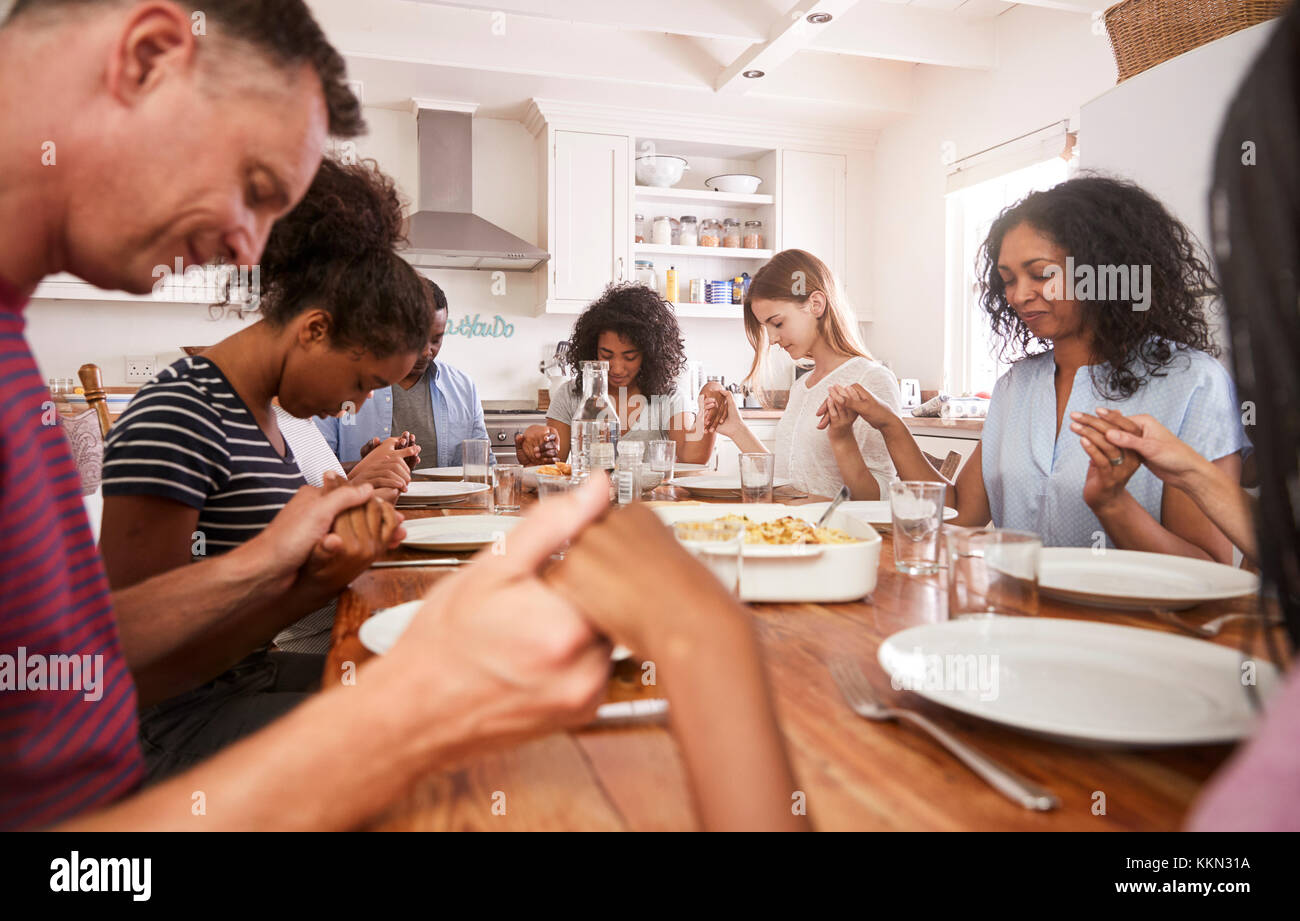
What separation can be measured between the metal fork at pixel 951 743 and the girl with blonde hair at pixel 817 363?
1923 mm

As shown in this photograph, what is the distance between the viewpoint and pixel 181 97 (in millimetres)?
659

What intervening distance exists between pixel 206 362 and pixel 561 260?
375 cm

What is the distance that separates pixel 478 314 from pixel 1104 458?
438 cm

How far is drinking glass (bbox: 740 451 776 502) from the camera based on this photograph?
5.46ft

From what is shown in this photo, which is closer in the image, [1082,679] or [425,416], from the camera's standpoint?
[1082,679]

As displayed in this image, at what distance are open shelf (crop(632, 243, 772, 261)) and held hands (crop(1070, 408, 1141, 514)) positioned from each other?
3967 mm

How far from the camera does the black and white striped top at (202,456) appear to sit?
1.09 m

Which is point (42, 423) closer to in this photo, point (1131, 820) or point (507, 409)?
point (1131, 820)

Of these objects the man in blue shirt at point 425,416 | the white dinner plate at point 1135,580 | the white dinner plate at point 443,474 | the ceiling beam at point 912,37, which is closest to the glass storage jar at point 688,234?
the ceiling beam at point 912,37

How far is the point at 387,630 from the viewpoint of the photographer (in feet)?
2.54

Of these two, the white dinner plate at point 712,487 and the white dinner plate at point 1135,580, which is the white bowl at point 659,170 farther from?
the white dinner plate at point 1135,580

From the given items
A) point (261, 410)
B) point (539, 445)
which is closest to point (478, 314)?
point (539, 445)

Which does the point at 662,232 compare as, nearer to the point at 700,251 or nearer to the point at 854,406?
the point at 700,251

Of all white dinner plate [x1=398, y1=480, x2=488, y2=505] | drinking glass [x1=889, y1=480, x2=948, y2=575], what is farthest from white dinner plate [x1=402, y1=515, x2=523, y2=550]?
drinking glass [x1=889, y1=480, x2=948, y2=575]
